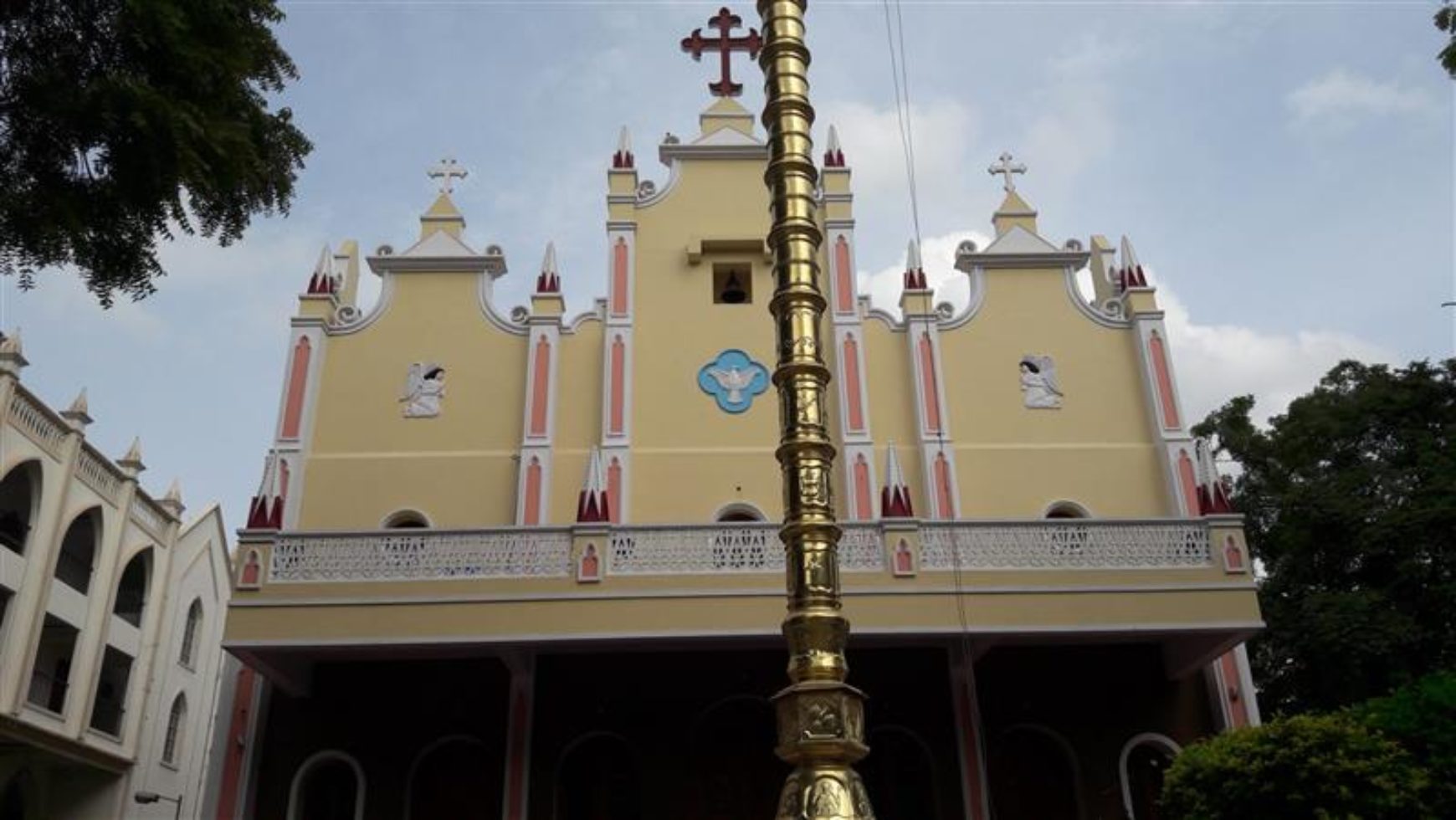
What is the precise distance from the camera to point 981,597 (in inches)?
512

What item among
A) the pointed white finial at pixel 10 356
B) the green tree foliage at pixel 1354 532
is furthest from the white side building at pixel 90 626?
the green tree foliage at pixel 1354 532

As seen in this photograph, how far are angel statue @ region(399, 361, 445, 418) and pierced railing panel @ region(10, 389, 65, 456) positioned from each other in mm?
7449

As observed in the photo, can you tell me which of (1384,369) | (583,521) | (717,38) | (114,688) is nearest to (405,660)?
(583,521)

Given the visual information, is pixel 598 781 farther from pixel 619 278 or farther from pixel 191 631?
pixel 191 631

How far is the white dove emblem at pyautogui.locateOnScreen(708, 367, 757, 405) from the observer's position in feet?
52.8

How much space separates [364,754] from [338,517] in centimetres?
305

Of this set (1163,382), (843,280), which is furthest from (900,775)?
(843,280)

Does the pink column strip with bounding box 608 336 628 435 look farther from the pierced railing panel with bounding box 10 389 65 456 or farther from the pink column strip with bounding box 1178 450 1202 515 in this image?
the pierced railing panel with bounding box 10 389 65 456

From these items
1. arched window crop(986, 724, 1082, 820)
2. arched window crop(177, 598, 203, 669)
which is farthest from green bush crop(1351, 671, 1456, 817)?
arched window crop(177, 598, 203, 669)

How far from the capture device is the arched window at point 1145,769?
13992 millimetres

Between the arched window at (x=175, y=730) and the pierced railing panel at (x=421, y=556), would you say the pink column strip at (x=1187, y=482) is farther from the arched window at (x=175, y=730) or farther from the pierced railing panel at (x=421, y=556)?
the arched window at (x=175, y=730)

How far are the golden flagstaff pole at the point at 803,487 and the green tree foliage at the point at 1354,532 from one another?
1326cm

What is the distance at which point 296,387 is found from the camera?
15.7m

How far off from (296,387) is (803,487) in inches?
462
